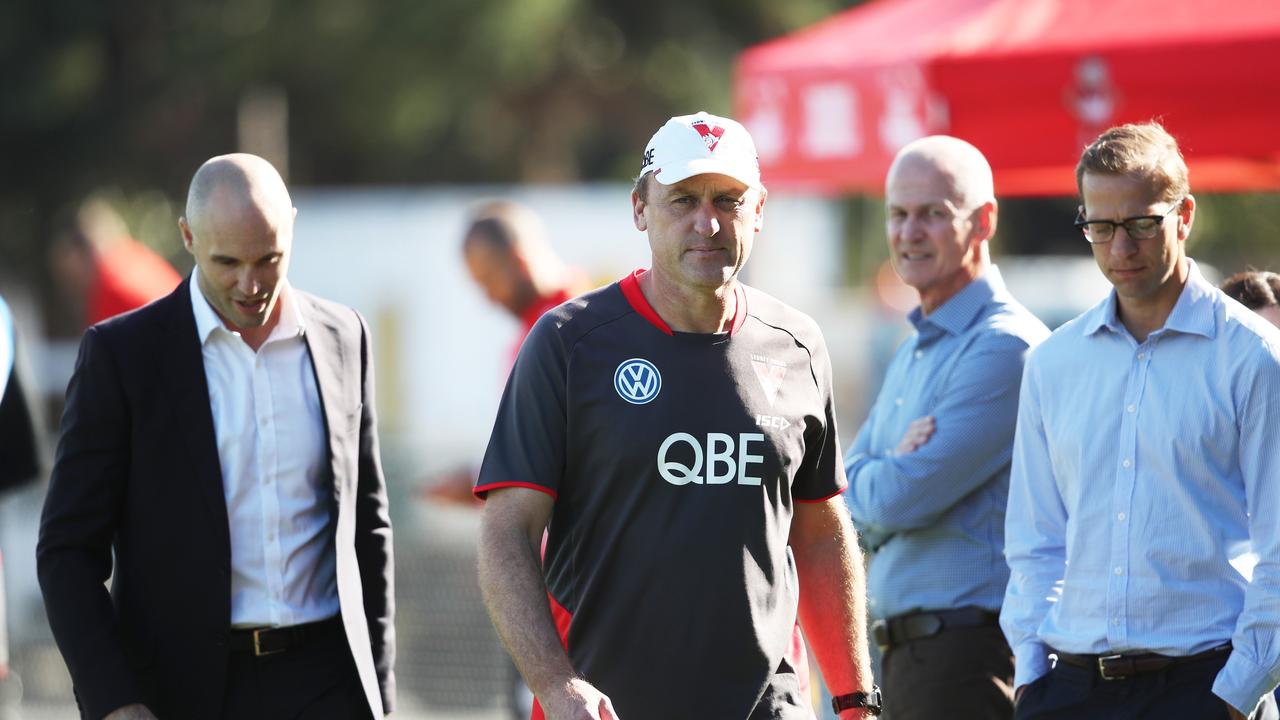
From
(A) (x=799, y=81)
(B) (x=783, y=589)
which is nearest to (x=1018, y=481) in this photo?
(B) (x=783, y=589)

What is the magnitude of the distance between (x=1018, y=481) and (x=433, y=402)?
10593 mm

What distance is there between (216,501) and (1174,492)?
2.27 meters

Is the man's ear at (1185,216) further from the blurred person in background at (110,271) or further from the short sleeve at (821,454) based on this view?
the blurred person in background at (110,271)

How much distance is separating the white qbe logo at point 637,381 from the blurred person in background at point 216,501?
0.97 metres

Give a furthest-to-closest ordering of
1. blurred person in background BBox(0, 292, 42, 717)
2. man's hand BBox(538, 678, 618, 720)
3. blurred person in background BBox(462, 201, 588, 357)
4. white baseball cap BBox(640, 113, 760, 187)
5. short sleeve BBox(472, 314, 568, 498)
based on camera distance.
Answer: blurred person in background BBox(462, 201, 588, 357), blurred person in background BBox(0, 292, 42, 717), white baseball cap BBox(640, 113, 760, 187), short sleeve BBox(472, 314, 568, 498), man's hand BBox(538, 678, 618, 720)

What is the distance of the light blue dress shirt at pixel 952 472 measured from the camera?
15.3 feet

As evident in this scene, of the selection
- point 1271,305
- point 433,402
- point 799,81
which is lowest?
point 433,402

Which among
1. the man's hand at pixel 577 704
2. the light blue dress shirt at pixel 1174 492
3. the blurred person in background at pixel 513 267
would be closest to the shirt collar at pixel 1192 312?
the light blue dress shirt at pixel 1174 492

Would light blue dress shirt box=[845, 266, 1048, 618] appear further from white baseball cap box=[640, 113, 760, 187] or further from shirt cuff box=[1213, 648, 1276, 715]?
white baseball cap box=[640, 113, 760, 187]

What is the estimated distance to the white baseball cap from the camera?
11.9ft

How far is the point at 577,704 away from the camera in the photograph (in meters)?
3.29


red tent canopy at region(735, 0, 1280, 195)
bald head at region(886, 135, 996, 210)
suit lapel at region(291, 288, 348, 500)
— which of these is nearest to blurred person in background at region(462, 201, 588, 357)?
red tent canopy at region(735, 0, 1280, 195)

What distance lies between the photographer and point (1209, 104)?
6.04 meters

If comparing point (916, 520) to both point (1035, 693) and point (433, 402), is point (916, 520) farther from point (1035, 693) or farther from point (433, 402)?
point (433, 402)
